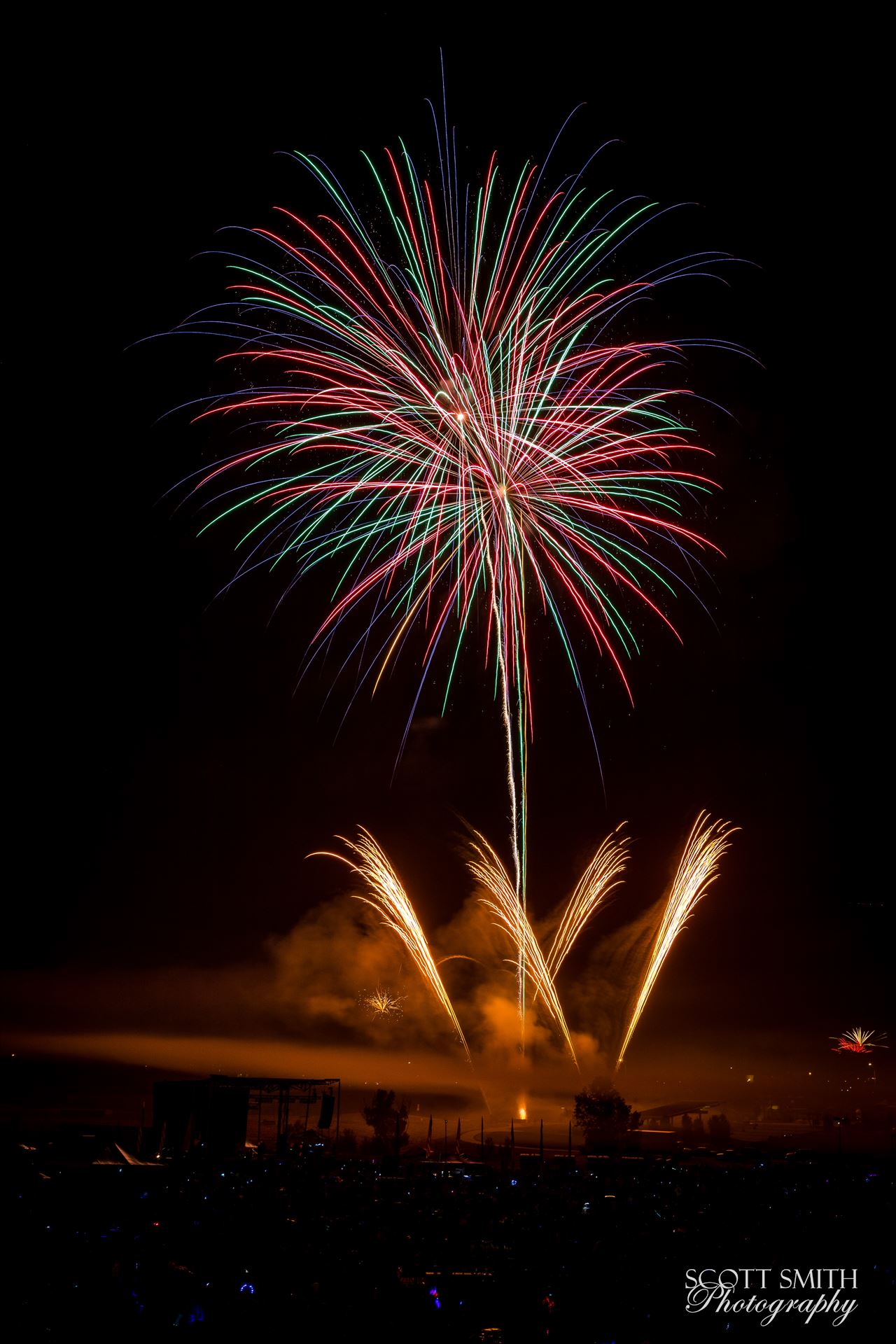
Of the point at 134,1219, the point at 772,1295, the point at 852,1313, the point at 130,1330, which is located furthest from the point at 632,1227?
the point at 130,1330

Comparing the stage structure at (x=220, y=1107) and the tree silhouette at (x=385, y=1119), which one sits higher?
the stage structure at (x=220, y=1107)

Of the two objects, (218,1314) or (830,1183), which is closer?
(218,1314)

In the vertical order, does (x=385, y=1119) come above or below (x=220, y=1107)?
below

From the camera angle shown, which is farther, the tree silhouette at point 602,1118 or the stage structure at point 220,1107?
the tree silhouette at point 602,1118

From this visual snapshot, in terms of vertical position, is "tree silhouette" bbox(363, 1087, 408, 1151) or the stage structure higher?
the stage structure

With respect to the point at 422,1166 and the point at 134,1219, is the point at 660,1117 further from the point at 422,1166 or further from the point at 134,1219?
the point at 134,1219

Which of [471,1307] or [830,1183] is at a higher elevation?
[471,1307]

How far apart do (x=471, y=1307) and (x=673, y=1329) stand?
88.7 inches

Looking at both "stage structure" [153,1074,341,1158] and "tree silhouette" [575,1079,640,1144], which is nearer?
"stage structure" [153,1074,341,1158]

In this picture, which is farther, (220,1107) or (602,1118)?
(602,1118)

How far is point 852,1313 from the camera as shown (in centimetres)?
1135

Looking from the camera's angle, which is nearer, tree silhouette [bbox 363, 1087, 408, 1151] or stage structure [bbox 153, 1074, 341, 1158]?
stage structure [bbox 153, 1074, 341, 1158]

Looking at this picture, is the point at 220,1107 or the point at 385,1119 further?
the point at 385,1119

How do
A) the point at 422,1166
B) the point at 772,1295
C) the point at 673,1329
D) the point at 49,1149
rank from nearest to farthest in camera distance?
the point at 673,1329 < the point at 772,1295 < the point at 49,1149 < the point at 422,1166
